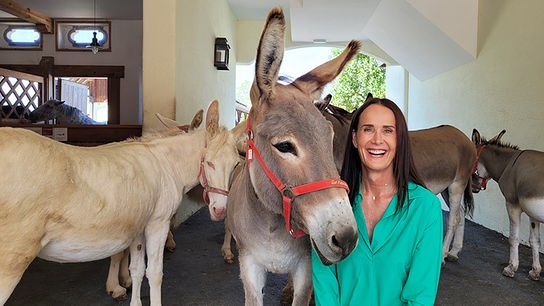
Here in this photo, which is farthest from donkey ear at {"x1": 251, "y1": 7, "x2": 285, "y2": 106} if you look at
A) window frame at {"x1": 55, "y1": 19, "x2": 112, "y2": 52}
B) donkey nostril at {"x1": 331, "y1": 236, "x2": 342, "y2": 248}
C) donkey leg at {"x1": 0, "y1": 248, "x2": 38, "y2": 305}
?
window frame at {"x1": 55, "y1": 19, "x2": 112, "y2": 52}

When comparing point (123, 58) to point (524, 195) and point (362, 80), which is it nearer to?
point (362, 80)

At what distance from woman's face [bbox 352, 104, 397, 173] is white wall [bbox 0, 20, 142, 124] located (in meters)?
10.0

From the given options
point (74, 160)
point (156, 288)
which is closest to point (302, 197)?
point (74, 160)

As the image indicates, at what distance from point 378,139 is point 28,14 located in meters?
10.5

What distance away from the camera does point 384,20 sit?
7750mm

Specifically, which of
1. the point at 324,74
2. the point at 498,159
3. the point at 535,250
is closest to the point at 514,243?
the point at 535,250

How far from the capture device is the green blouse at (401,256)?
1559 mm

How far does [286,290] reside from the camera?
3.17 meters

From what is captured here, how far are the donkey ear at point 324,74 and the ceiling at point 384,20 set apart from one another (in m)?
5.29

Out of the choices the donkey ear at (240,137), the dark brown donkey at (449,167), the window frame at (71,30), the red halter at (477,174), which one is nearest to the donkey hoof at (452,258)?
the dark brown donkey at (449,167)

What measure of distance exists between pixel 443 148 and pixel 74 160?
12.3 feet

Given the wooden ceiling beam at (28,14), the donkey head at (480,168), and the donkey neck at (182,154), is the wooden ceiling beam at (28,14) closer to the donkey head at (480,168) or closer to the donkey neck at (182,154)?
the donkey neck at (182,154)

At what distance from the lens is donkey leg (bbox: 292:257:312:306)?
6.46 ft

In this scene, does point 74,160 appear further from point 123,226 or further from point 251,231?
point 251,231
